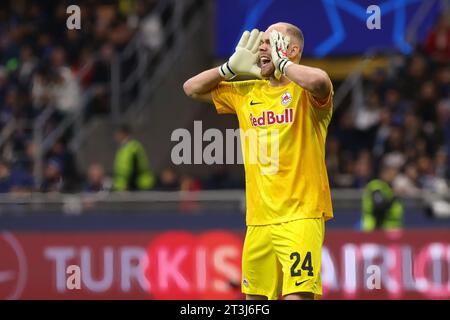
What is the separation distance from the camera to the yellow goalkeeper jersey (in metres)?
7.12

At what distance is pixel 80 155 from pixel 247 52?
9548 millimetres

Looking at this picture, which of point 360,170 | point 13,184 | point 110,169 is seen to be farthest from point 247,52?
point 110,169

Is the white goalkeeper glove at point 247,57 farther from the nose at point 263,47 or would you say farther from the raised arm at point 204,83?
the raised arm at point 204,83

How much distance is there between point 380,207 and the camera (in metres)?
13.2

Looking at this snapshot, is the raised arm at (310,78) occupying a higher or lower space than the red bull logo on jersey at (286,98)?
higher

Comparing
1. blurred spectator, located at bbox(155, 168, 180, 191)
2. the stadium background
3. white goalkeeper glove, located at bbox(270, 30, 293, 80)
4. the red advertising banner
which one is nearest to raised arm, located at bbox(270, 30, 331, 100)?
white goalkeeper glove, located at bbox(270, 30, 293, 80)

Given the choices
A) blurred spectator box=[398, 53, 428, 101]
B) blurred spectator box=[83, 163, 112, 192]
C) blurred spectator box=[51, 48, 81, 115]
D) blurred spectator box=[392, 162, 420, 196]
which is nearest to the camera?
blurred spectator box=[392, 162, 420, 196]

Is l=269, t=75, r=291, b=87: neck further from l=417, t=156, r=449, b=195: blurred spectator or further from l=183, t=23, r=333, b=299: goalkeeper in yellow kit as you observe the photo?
l=417, t=156, r=449, b=195: blurred spectator

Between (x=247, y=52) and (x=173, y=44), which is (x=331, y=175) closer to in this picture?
(x=173, y=44)

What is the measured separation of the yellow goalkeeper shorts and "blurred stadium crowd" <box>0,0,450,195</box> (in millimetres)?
6634

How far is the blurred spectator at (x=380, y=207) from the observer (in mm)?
13188

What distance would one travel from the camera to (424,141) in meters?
14.6

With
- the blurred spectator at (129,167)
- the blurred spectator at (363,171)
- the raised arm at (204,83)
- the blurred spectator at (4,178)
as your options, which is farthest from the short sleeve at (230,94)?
the blurred spectator at (4,178)

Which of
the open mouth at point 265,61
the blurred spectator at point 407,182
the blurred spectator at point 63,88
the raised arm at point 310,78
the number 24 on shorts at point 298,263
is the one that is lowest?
the number 24 on shorts at point 298,263
